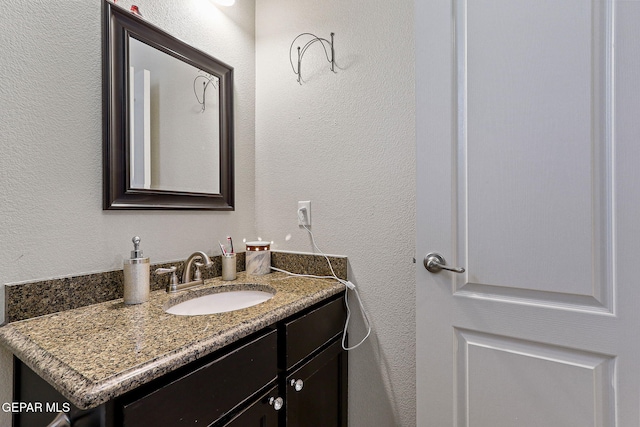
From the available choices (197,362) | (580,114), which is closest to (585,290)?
(580,114)

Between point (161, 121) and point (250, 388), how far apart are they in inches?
38.5

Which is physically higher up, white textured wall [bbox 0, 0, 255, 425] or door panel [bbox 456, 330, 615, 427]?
white textured wall [bbox 0, 0, 255, 425]

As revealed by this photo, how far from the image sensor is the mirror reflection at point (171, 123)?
106cm

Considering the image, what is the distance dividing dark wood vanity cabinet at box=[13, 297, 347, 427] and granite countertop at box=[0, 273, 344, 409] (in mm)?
45

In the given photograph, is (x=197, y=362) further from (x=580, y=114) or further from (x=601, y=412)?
(x=580, y=114)

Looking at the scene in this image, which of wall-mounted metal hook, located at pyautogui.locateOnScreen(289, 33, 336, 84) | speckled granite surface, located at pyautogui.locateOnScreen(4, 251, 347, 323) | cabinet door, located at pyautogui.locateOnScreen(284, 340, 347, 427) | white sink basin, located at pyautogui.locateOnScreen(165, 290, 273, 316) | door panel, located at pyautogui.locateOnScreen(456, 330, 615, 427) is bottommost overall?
cabinet door, located at pyautogui.locateOnScreen(284, 340, 347, 427)

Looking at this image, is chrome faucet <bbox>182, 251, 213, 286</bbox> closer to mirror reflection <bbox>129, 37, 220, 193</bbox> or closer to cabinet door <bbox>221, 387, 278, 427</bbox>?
mirror reflection <bbox>129, 37, 220, 193</bbox>

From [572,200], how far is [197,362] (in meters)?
1.00

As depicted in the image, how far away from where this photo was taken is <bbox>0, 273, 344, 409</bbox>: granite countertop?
0.53 m

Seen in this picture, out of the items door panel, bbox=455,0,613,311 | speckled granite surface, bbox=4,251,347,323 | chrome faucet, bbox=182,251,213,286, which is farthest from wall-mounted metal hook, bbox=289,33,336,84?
speckled granite surface, bbox=4,251,347,323

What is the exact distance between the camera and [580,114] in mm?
770

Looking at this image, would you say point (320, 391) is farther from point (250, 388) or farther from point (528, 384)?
point (528, 384)

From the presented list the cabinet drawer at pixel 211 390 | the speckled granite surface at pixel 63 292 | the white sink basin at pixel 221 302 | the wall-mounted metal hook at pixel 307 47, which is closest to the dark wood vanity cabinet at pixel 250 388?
the cabinet drawer at pixel 211 390

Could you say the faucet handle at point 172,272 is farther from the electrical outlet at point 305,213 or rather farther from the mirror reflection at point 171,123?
the electrical outlet at point 305,213
